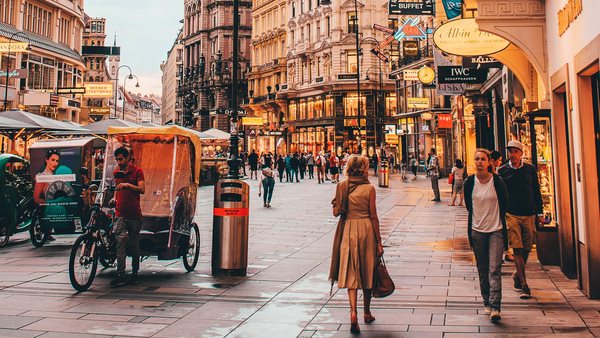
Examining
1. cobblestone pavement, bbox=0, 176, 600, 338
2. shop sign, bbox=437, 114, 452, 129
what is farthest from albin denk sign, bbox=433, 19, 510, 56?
shop sign, bbox=437, 114, 452, 129

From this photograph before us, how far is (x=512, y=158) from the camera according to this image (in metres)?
7.34

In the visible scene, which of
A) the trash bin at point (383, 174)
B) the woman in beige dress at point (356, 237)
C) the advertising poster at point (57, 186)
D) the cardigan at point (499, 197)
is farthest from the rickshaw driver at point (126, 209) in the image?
the trash bin at point (383, 174)

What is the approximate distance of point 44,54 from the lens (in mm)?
41750

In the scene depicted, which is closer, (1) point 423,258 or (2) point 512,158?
(2) point 512,158

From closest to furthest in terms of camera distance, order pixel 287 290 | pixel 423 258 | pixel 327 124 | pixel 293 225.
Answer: pixel 287 290 → pixel 423 258 → pixel 293 225 → pixel 327 124

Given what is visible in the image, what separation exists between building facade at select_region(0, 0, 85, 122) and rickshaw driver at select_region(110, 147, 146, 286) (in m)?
31.0

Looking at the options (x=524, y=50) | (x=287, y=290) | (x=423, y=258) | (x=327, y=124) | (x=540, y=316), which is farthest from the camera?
(x=327, y=124)

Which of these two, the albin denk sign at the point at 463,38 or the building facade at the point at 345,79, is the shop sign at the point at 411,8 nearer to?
the albin denk sign at the point at 463,38

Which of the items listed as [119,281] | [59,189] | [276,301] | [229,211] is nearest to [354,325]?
[276,301]

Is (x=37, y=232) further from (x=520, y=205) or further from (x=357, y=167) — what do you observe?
(x=520, y=205)

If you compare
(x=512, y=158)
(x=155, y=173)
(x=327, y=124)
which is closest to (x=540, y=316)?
(x=512, y=158)

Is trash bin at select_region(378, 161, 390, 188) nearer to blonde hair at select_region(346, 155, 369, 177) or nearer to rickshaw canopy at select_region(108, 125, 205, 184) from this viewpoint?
rickshaw canopy at select_region(108, 125, 205, 184)

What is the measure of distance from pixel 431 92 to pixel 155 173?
119ft

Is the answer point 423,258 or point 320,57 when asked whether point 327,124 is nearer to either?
point 320,57
